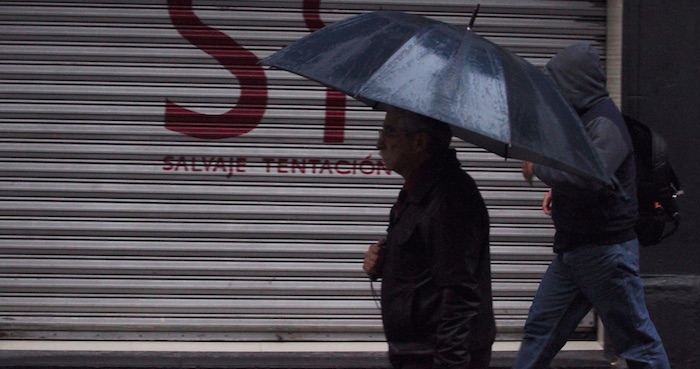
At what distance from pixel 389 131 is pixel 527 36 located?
3.29 metres

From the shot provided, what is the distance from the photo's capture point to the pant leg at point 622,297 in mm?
4883

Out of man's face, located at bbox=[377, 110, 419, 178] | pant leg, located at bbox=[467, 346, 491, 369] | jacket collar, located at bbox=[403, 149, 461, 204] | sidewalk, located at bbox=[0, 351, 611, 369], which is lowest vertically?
sidewalk, located at bbox=[0, 351, 611, 369]

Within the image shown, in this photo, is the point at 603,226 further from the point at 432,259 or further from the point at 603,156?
the point at 432,259

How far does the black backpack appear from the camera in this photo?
5.14 m

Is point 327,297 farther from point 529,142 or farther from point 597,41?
point 529,142

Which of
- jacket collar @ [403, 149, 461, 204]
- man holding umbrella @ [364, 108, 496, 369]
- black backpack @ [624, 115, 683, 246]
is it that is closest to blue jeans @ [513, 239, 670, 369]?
black backpack @ [624, 115, 683, 246]

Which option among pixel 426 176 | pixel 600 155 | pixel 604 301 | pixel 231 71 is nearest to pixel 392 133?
pixel 426 176

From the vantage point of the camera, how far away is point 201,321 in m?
6.61

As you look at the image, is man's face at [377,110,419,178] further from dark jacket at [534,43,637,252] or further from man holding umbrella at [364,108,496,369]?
dark jacket at [534,43,637,252]

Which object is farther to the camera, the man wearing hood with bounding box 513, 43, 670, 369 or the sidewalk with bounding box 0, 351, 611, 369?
the sidewalk with bounding box 0, 351, 611, 369

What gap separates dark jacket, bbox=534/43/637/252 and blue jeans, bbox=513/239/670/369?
0.08m

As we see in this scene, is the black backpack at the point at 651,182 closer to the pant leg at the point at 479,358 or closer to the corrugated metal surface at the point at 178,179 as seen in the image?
the corrugated metal surface at the point at 178,179

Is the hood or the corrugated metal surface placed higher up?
the hood

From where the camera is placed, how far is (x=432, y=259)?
3.49 meters
